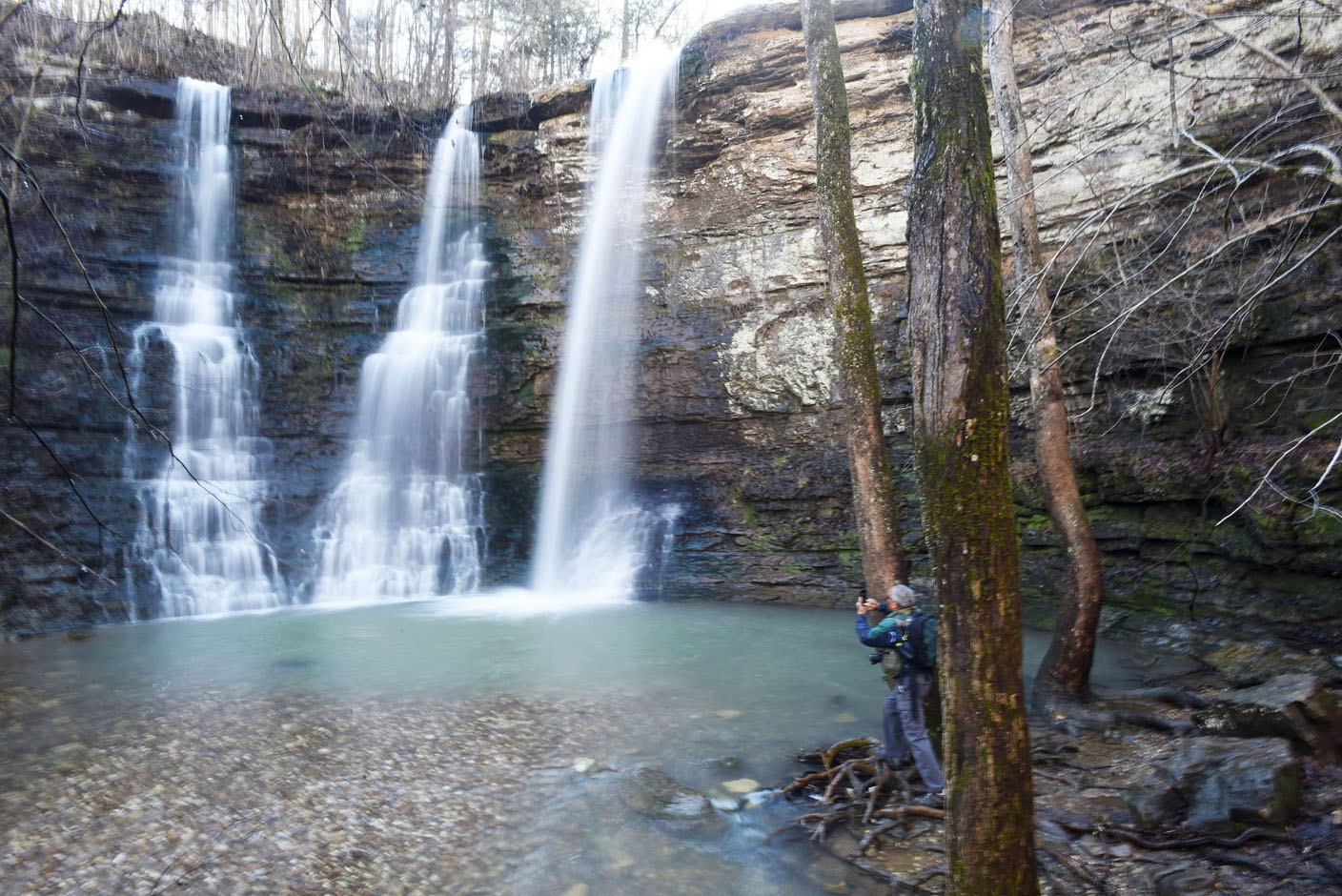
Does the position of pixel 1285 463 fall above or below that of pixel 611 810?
above

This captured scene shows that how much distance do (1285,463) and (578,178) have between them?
525 inches

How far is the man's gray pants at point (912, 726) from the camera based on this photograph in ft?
18.4

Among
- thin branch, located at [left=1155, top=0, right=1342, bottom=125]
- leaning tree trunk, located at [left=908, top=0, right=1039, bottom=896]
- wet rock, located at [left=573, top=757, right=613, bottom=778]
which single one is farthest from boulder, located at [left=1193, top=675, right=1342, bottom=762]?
wet rock, located at [left=573, top=757, right=613, bottom=778]

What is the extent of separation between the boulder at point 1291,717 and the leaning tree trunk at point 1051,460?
1.50 meters

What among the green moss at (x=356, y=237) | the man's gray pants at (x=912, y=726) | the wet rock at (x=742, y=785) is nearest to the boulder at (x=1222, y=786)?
the man's gray pants at (x=912, y=726)

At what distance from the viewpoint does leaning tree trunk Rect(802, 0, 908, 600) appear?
20.8 ft

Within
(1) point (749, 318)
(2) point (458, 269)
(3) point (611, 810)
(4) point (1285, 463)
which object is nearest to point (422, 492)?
(2) point (458, 269)

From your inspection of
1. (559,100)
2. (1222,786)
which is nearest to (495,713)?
(1222,786)

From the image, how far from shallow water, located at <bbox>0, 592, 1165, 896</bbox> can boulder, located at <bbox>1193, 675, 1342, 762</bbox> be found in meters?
2.73

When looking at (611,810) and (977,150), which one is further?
(611,810)

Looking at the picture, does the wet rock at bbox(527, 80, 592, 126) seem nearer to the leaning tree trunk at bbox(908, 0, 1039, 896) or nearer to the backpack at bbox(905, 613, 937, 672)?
the backpack at bbox(905, 613, 937, 672)

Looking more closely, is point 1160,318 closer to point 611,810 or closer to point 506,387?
point 611,810

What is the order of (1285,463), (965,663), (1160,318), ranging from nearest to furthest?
(965,663)
(1285,463)
(1160,318)

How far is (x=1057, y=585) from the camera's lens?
11.9 meters
